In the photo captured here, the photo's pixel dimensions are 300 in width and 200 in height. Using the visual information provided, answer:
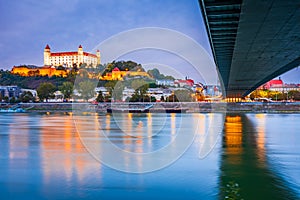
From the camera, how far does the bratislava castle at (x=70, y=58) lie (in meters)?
180

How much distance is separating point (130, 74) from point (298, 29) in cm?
9853

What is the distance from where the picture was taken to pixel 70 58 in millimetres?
180875

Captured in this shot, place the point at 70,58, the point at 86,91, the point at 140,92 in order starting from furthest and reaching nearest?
the point at 70,58, the point at 86,91, the point at 140,92

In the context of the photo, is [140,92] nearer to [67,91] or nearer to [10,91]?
[67,91]

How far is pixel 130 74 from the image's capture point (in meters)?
114

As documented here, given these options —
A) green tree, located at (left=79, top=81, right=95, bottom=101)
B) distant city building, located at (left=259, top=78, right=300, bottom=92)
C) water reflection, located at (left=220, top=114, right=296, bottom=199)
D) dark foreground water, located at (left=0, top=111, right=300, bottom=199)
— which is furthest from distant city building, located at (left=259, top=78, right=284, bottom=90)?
dark foreground water, located at (left=0, top=111, right=300, bottom=199)

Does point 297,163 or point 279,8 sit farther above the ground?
point 279,8

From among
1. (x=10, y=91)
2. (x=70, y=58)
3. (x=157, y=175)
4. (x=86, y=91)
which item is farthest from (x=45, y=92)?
(x=157, y=175)

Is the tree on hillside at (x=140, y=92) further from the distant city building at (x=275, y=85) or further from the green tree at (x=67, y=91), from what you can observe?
the distant city building at (x=275, y=85)

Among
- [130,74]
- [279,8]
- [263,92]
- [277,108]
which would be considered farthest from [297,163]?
[263,92]

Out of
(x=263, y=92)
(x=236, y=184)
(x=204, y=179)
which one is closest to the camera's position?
(x=236, y=184)

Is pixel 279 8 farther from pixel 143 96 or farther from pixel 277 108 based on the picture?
pixel 143 96

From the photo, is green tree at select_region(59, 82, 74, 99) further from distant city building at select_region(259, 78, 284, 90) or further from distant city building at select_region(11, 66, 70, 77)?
distant city building at select_region(259, 78, 284, 90)

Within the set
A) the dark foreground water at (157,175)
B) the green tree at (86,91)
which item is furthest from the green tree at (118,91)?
the dark foreground water at (157,175)
